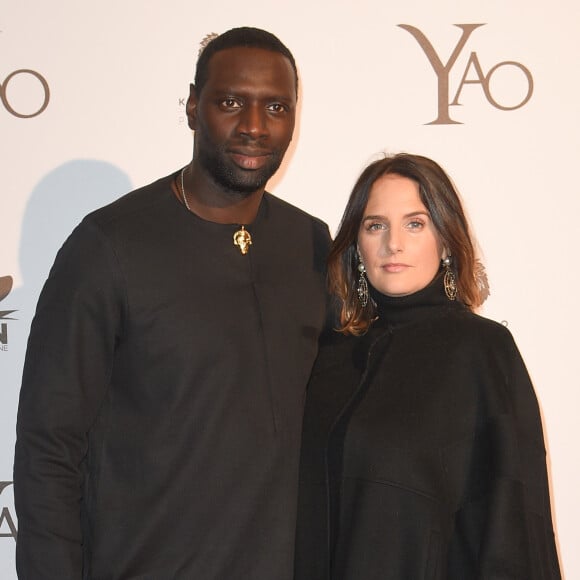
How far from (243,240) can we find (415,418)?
50 cm

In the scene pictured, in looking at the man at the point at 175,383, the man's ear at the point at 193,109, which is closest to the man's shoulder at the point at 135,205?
the man at the point at 175,383

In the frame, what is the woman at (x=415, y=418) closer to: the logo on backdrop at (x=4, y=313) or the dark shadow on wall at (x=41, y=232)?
the dark shadow on wall at (x=41, y=232)

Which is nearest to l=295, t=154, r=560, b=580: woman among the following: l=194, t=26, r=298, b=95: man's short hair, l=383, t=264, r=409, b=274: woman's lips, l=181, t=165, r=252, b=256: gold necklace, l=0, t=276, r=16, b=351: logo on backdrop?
l=383, t=264, r=409, b=274: woman's lips

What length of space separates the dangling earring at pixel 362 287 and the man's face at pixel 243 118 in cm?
38

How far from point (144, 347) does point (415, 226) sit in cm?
65

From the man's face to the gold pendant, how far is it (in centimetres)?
9

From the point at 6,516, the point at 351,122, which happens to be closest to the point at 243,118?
the point at 351,122

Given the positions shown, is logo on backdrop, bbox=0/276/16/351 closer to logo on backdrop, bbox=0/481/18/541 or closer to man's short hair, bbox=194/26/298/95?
logo on backdrop, bbox=0/481/18/541

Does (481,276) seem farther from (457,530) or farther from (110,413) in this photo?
(110,413)

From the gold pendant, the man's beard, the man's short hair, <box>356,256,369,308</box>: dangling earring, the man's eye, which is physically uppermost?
the man's short hair

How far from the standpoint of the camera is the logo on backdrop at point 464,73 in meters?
2.40

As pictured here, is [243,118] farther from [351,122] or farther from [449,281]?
[351,122]

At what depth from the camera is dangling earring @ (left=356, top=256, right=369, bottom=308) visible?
2.07 metres

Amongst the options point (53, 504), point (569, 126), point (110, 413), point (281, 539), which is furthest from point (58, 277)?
point (569, 126)
